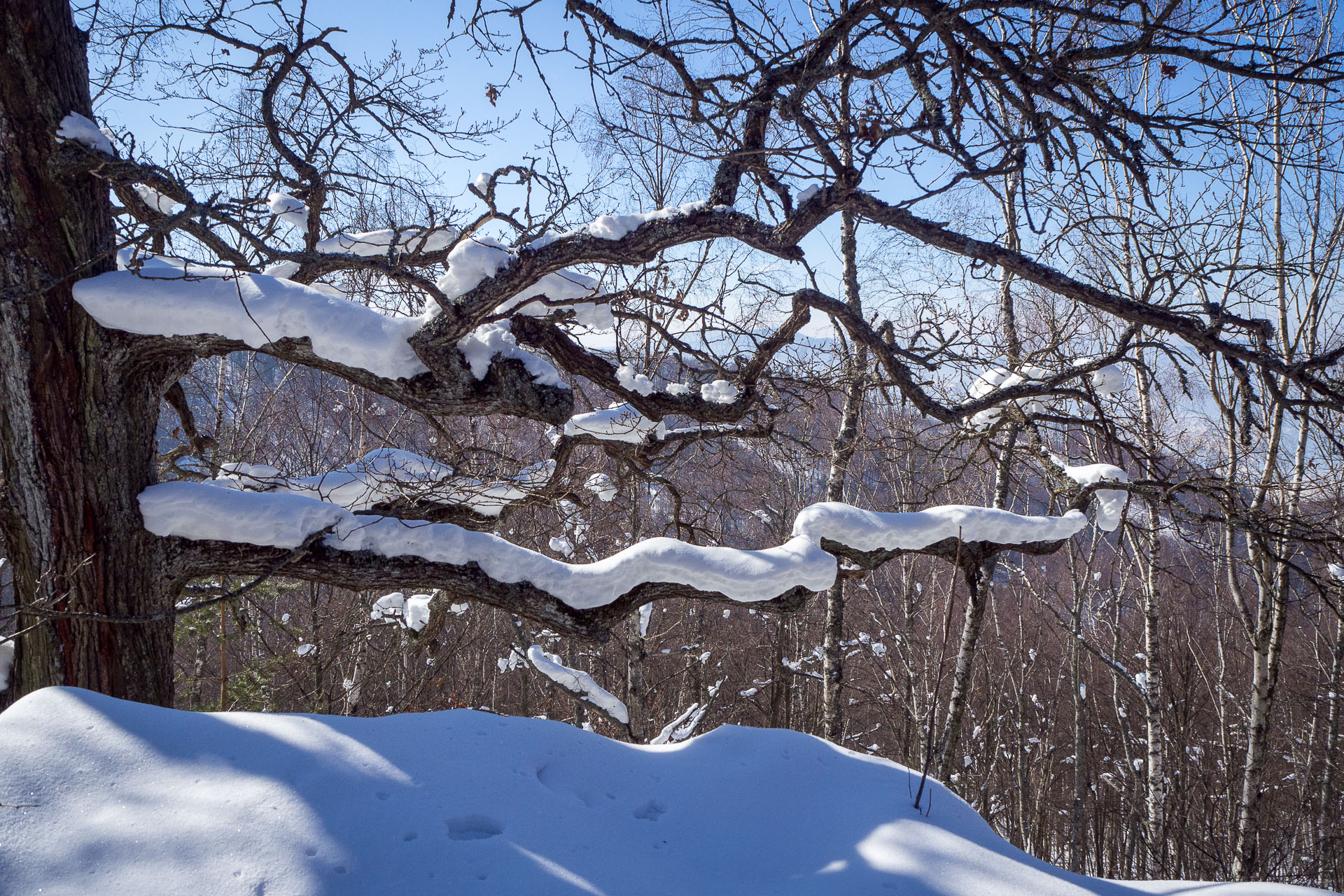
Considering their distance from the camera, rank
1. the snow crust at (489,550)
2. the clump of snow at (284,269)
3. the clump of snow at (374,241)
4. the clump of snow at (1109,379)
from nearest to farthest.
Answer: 1. the snow crust at (489,550)
2. the clump of snow at (374,241)
3. the clump of snow at (284,269)
4. the clump of snow at (1109,379)

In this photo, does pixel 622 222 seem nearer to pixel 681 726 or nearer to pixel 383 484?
pixel 383 484

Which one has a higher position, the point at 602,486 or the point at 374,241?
the point at 374,241

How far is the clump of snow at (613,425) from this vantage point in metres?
4.64

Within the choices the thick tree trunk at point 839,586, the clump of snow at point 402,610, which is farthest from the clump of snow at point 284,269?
the thick tree trunk at point 839,586

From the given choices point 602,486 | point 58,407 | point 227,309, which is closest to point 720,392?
point 602,486

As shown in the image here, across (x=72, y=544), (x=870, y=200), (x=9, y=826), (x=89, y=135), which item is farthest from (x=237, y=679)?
(x=870, y=200)

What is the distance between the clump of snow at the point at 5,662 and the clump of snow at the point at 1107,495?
6.40m

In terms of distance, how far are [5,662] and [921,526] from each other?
508 centimetres

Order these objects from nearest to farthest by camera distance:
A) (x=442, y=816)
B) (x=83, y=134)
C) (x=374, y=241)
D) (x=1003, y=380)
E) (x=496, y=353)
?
(x=442, y=816)
(x=83, y=134)
(x=496, y=353)
(x=374, y=241)
(x=1003, y=380)

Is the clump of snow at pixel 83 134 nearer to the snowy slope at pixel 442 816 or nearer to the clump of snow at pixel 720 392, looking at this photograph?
the snowy slope at pixel 442 816

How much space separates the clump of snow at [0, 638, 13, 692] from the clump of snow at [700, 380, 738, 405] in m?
3.95

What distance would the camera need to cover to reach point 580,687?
689cm

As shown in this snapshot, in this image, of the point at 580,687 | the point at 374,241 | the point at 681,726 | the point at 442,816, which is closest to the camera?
the point at 442,816

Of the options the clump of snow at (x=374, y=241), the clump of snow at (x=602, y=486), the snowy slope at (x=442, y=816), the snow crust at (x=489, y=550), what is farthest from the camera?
the clump of snow at (x=602, y=486)
